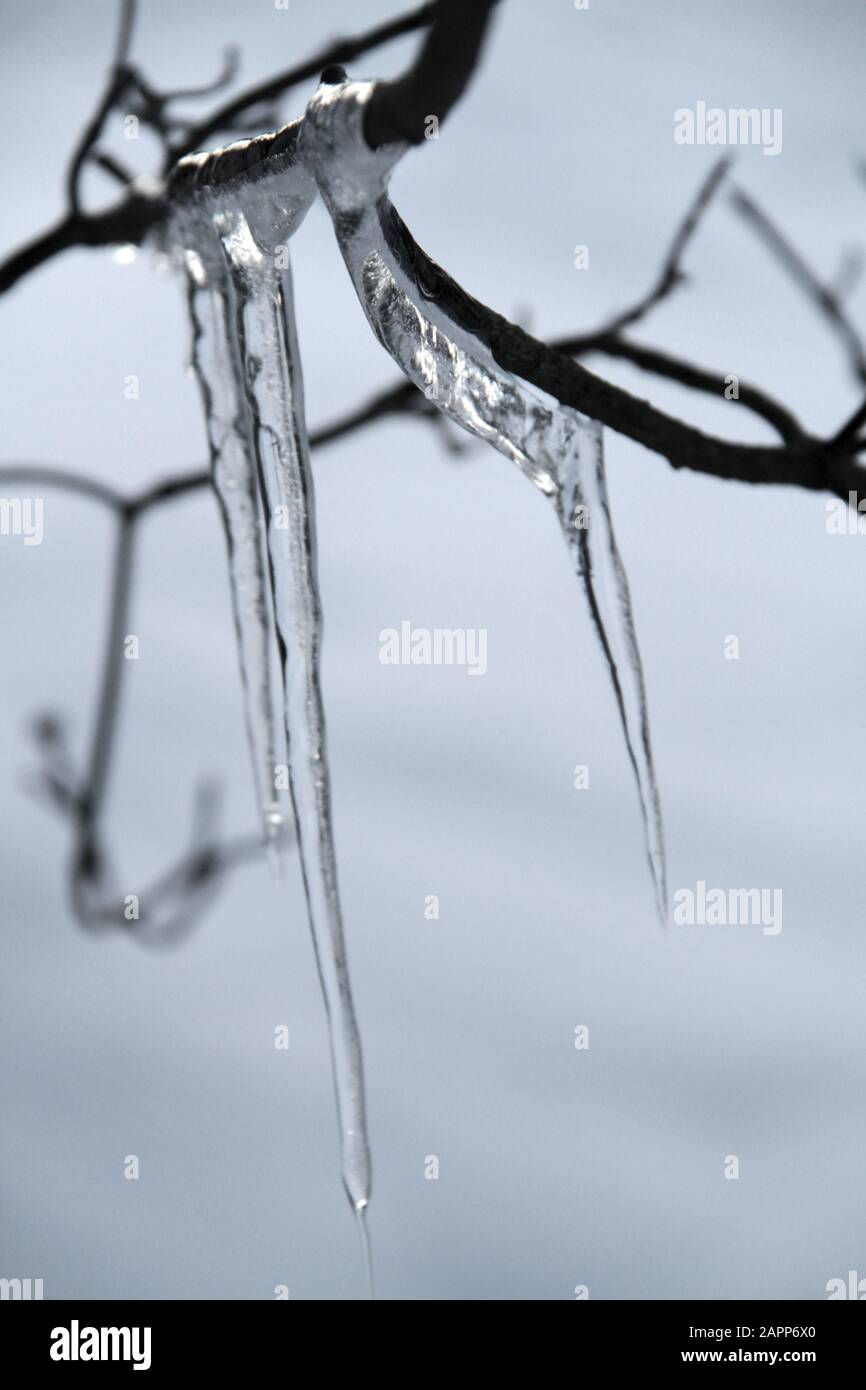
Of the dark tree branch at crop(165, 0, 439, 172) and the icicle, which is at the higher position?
the dark tree branch at crop(165, 0, 439, 172)

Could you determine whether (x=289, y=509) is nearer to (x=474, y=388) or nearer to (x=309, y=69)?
(x=474, y=388)

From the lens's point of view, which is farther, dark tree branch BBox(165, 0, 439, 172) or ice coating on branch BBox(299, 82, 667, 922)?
dark tree branch BBox(165, 0, 439, 172)

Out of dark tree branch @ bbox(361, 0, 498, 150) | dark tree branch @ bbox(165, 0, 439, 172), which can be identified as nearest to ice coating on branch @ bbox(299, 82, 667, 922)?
dark tree branch @ bbox(361, 0, 498, 150)

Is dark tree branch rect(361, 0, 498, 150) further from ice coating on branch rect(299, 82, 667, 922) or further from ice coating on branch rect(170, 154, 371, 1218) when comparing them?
ice coating on branch rect(170, 154, 371, 1218)

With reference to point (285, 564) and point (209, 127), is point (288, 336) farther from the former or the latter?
point (209, 127)

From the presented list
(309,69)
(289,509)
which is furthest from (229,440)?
(309,69)

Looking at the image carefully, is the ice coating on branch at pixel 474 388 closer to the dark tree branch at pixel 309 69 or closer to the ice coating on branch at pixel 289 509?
the ice coating on branch at pixel 289 509
